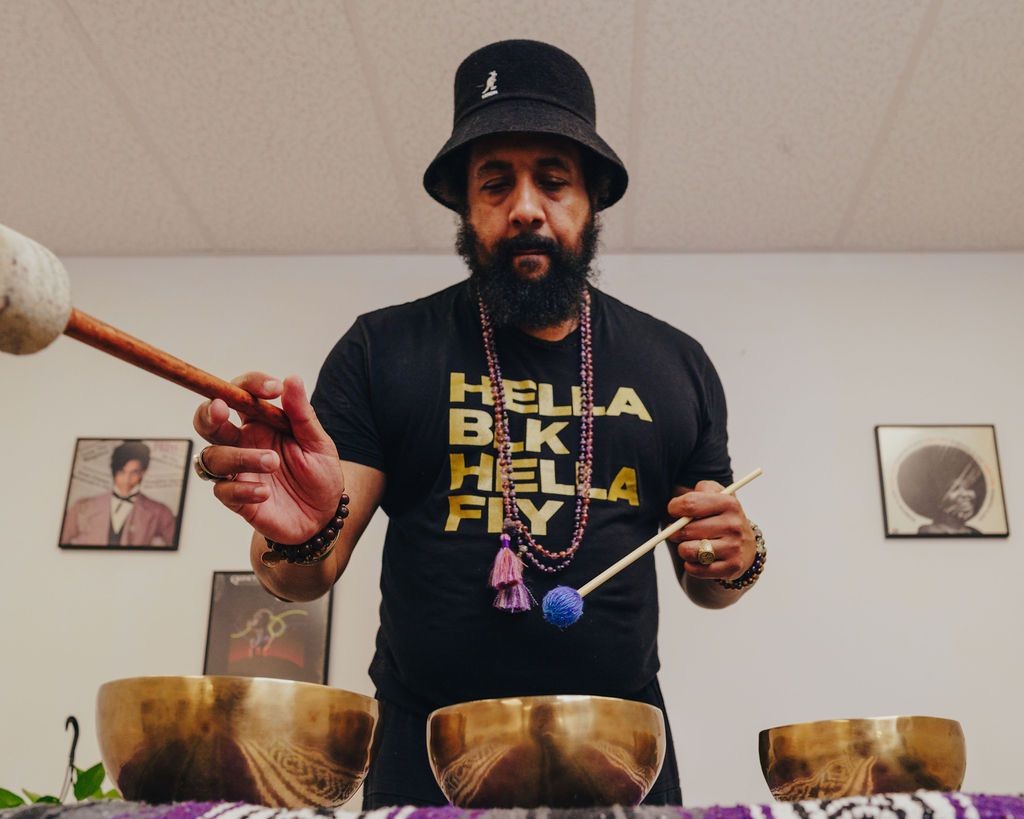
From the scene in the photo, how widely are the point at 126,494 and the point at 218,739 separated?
200cm

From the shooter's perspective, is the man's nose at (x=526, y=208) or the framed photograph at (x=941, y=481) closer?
the man's nose at (x=526, y=208)

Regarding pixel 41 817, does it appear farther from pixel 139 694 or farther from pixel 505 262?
pixel 505 262

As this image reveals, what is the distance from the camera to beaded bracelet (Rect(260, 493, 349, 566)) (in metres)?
0.87

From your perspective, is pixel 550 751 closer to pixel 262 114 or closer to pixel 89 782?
pixel 89 782

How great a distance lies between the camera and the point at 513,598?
104 centimetres

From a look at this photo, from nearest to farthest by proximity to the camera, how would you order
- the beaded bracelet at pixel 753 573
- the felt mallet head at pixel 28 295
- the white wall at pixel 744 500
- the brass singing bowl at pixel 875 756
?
the felt mallet head at pixel 28 295, the brass singing bowl at pixel 875 756, the beaded bracelet at pixel 753 573, the white wall at pixel 744 500

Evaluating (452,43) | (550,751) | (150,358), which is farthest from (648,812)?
(452,43)

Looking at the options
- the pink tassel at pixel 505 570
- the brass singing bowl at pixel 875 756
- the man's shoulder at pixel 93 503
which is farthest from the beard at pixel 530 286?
the man's shoulder at pixel 93 503

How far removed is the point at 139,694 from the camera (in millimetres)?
577

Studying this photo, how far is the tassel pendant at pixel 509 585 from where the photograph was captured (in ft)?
3.41

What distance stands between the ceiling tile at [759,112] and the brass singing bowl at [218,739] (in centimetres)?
157

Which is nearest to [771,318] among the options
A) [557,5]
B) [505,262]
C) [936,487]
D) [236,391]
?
[936,487]

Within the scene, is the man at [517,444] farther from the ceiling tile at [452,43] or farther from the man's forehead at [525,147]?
the ceiling tile at [452,43]

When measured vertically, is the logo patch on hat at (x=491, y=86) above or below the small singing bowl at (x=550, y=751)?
above
